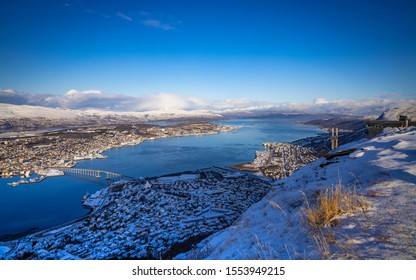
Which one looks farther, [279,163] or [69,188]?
[279,163]

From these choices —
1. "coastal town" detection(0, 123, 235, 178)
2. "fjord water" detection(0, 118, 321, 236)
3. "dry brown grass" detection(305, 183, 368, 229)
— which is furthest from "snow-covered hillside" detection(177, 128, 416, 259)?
"coastal town" detection(0, 123, 235, 178)

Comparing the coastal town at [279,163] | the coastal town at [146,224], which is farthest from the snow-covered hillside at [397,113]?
the coastal town at [146,224]

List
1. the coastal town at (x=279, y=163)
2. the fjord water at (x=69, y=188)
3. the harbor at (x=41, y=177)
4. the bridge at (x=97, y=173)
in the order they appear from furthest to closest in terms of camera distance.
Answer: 1. the bridge at (x=97, y=173)
2. the coastal town at (x=279, y=163)
3. the harbor at (x=41, y=177)
4. the fjord water at (x=69, y=188)

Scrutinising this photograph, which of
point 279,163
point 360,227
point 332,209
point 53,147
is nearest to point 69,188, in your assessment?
point 53,147

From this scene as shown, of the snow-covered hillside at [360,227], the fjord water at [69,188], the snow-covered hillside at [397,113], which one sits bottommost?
the fjord water at [69,188]

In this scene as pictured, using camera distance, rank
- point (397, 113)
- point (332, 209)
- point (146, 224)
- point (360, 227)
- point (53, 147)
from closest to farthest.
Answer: point (360, 227) → point (332, 209) → point (146, 224) → point (397, 113) → point (53, 147)

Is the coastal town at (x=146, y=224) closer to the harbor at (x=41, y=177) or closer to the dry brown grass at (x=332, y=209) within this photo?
the dry brown grass at (x=332, y=209)

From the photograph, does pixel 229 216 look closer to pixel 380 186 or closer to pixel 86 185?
pixel 380 186

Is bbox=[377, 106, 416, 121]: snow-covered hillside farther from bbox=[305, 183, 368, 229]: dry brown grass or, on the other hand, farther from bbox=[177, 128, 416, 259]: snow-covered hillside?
bbox=[305, 183, 368, 229]: dry brown grass

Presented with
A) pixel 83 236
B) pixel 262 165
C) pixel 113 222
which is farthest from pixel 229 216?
pixel 262 165

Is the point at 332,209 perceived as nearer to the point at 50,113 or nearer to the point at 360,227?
the point at 360,227
